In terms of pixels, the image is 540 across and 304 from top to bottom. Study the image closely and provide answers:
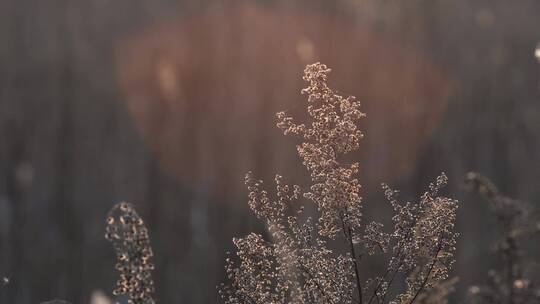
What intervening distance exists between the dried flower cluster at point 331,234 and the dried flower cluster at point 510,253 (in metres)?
0.59

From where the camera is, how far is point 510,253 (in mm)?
2727

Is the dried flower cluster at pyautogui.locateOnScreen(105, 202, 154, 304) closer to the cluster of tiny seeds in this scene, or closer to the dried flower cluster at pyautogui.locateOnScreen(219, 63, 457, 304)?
the dried flower cluster at pyautogui.locateOnScreen(219, 63, 457, 304)

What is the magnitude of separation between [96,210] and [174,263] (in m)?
3.27

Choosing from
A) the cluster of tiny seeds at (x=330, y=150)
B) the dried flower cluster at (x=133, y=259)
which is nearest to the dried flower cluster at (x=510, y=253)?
the cluster of tiny seeds at (x=330, y=150)

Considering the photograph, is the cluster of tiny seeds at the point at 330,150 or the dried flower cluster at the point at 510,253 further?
the cluster of tiny seeds at the point at 330,150

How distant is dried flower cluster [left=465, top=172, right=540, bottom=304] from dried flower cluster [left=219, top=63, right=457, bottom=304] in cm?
59

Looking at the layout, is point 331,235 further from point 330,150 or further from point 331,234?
point 330,150

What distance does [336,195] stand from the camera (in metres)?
Answer: 3.42

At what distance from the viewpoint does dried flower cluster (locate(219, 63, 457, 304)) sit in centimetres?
342

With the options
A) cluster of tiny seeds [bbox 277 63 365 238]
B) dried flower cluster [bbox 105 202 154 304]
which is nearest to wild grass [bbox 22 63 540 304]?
cluster of tiny seeds [bbox 277 63 365 238]

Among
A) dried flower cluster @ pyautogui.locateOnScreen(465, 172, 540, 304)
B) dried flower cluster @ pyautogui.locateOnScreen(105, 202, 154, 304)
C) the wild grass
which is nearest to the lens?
dried flower cluster @ pyautogui.locateOnScreen(465, 172, 540, 304)

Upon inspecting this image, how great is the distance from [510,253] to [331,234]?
0.89m

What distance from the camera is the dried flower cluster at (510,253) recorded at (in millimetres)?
2686

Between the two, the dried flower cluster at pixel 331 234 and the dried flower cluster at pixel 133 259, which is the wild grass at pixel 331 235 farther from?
the dried flower cluster at pixel 133 259
